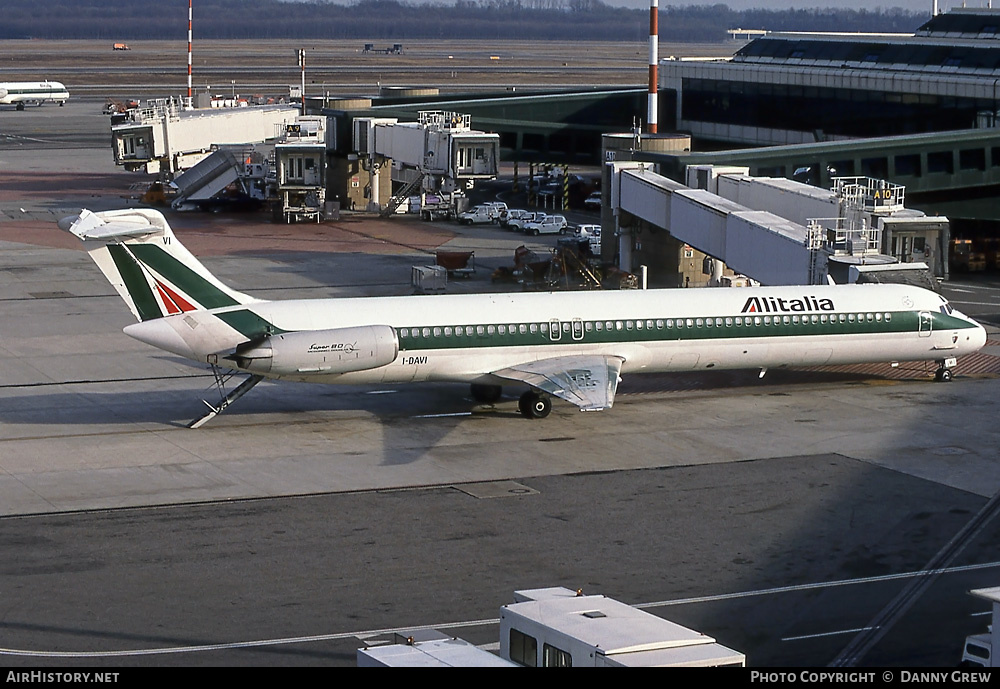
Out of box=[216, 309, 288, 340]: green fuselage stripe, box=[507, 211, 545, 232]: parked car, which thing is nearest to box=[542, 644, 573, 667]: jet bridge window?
box=[216, 309, 288, 340]: green fuselage stripe

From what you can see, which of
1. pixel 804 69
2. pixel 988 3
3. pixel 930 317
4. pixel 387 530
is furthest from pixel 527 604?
pixel 988 3

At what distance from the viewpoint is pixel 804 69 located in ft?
261

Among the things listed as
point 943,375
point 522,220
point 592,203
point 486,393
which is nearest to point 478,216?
point 522,220

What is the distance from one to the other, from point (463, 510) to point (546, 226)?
47035mm

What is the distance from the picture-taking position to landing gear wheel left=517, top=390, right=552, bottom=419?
39000 mm

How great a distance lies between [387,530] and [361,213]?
187 ft

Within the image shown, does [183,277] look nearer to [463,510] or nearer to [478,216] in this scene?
[463,510]

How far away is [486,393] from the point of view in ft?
133

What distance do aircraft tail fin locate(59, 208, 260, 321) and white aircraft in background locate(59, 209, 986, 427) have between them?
4 centimetres

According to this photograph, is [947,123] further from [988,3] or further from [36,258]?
[36,258]

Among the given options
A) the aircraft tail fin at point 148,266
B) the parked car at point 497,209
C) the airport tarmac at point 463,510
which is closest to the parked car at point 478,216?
the parked car at point 497,209

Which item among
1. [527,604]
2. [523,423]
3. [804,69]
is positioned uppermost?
[804,69]

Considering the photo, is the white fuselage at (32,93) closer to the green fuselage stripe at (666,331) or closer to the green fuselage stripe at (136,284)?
the green fuselage stripe at (136,284)

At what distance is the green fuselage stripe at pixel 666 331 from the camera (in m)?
38.2
